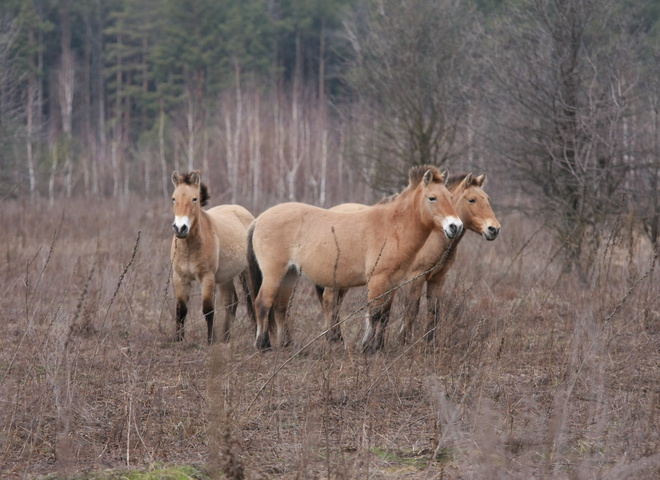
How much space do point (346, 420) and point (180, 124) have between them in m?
33.0

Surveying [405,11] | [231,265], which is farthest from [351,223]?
[405,11]

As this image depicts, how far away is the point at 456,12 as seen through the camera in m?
17.1

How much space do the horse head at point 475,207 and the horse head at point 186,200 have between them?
9.69ft

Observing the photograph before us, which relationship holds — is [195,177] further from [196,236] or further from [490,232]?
[490,232]

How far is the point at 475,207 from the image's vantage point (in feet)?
27.8

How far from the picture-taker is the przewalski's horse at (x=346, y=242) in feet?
25.3

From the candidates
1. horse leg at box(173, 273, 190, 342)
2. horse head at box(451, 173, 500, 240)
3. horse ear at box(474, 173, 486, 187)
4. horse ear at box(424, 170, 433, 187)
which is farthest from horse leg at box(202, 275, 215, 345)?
horse ear at box(474, 173, 486, 187)

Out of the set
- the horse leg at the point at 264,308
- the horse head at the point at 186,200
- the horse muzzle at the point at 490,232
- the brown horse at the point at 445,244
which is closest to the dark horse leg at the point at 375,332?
the brown horse at the point at 445,244

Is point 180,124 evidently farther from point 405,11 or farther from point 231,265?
point 231,265

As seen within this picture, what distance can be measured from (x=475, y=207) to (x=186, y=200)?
3.23 meters

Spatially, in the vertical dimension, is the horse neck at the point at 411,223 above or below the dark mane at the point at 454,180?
below

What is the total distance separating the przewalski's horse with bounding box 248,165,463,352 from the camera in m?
7.73

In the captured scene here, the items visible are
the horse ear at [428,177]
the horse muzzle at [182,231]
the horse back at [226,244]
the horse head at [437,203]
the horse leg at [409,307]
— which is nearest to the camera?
the horse leg at [409,307]

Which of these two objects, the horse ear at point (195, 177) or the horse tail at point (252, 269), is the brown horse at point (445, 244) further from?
the horse ear at point (195, 177)
